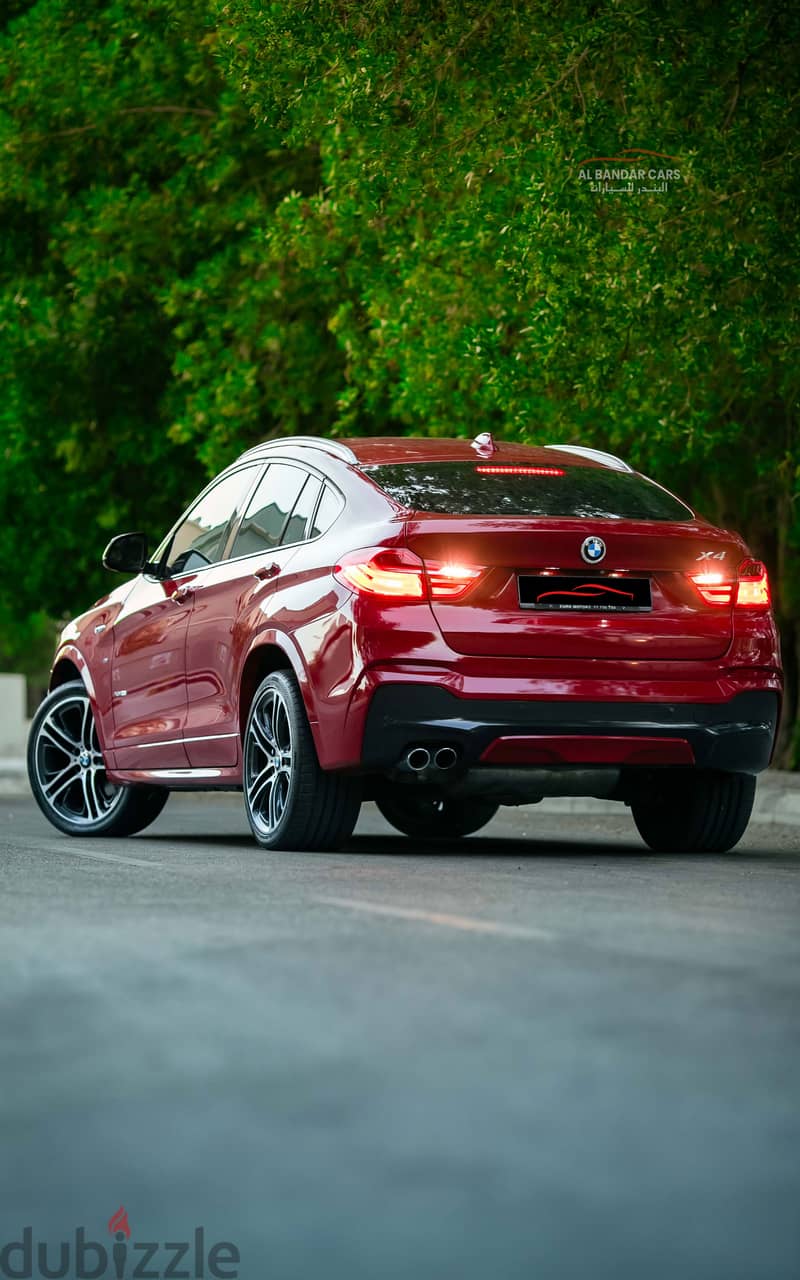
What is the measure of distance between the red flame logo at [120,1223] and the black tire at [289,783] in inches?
211

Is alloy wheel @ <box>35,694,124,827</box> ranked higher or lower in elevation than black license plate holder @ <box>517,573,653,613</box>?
lower

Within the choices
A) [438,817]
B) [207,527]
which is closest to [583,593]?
[207,527]

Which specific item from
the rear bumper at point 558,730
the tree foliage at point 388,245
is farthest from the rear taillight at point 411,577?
the tree foliage at point 388,245

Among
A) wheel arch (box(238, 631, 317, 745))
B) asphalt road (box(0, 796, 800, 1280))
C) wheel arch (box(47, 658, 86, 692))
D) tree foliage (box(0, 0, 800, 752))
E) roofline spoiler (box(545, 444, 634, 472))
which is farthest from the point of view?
tree foliage (box(0, 0, 800, 752))

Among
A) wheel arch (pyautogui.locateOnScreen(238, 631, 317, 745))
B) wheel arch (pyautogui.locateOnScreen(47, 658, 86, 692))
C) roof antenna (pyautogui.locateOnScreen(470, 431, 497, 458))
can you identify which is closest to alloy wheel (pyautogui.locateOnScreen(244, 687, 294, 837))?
wheel arch (pyautogui.locateOnScreen(238, 631, 317, 745))

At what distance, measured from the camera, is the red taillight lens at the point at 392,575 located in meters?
8.84

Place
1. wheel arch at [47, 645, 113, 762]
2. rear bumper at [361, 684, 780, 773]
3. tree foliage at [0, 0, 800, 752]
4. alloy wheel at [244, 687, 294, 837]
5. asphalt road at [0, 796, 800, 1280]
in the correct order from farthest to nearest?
1. tree foliage at [0, 0, 800, 752]
2. wheel arch at [47, 645, 113, 762]
3. alloy wheel at [244, 687, 294, 837]
4. rear bumper at [361, 684, 780, 773]
5. asphalt road at [0, 796, 800, 1280]

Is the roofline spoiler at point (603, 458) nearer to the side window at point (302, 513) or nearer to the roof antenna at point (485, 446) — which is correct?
the roof antenna at point (485, 446)

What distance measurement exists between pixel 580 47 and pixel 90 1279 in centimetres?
1195

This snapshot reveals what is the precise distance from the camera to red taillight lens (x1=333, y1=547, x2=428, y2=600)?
884cm

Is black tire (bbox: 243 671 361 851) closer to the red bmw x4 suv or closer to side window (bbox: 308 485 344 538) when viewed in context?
the red bmw x4 suv

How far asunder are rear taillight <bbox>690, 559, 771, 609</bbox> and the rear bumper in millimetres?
394

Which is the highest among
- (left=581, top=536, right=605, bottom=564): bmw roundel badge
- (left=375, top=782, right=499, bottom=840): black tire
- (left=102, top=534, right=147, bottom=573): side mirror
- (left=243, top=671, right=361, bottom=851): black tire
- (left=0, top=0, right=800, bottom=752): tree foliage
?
(left=0, top=0, right=800, bottom=752): tree foliage

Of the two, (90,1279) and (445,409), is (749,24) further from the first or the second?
(90,1279)
